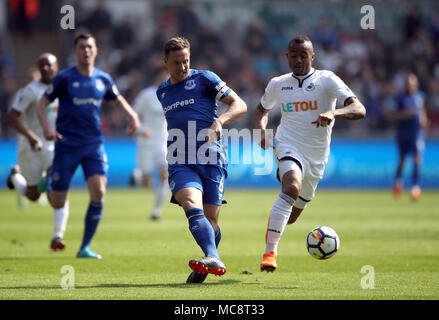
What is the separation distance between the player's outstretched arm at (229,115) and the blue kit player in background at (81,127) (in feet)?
8.71

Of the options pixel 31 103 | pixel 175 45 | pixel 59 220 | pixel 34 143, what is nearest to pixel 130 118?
pixel 34 143

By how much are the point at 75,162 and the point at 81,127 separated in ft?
1.50

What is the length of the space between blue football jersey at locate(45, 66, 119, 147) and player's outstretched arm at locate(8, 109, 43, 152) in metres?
0.73

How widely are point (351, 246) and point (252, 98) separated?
14218 millimetres

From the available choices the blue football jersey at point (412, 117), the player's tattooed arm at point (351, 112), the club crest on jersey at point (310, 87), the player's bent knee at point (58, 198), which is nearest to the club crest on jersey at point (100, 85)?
the player's bent knee at point (58, 198)

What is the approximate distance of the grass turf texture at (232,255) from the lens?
680 cm

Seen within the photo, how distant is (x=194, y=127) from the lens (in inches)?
→ 294

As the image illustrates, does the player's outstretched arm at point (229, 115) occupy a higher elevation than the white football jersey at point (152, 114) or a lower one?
lower

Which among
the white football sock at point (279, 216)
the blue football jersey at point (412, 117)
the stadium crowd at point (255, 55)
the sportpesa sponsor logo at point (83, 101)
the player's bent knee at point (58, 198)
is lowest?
the white football sock at point (279, 216)

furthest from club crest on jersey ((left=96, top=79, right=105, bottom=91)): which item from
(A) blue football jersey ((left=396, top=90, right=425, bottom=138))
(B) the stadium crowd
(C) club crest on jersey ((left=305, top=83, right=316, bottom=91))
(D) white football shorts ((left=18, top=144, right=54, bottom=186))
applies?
(B) the stadium crowd

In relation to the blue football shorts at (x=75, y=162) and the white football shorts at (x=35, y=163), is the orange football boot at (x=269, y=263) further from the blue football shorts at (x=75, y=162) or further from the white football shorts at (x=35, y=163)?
the white football shorts at (x=35, y=163)

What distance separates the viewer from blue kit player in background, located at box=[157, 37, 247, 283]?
7.32 metres

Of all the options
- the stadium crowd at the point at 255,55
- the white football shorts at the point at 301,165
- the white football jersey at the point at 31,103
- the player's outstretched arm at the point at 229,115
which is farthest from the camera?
the stadium crowd at the point at 255,55

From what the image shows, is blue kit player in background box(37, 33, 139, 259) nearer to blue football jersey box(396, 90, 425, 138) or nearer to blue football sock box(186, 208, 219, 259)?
blue football sock box(186, 208, 219, 259)
